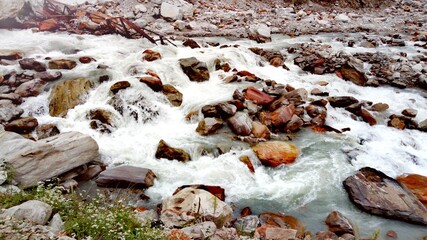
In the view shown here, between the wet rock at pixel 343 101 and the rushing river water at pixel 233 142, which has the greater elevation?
the wet rock at pixel 343 101

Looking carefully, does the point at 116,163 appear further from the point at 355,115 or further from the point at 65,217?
the point at 355,115

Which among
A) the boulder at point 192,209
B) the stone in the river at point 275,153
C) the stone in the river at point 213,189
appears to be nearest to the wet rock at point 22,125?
the stone in the river at point 213,189

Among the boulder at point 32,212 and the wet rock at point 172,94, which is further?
the wet rock at point 172,94

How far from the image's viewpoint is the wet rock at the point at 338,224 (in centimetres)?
549

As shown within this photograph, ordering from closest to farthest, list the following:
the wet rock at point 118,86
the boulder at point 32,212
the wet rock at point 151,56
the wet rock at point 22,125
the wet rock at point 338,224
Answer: the boulder at point 32,212 < the wet rock at point 338,224 < the wet rock at point 22,125 < the wet rock at point 118,86 < the wet rock at point 151,56

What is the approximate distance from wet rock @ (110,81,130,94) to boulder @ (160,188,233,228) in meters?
4.41

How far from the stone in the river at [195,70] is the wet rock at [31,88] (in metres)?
4.01

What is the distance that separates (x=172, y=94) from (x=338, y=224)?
18.5 feet

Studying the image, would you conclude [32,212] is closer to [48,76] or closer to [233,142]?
[233,142]

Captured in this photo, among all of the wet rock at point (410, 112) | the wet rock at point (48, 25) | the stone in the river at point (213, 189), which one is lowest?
the wet rock at point (48, 25)

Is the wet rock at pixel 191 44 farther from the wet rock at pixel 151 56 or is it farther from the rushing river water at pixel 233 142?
the wet rock at pixel 151 56

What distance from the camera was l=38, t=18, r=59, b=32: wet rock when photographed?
1355 cm

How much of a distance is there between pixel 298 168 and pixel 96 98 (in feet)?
17.8

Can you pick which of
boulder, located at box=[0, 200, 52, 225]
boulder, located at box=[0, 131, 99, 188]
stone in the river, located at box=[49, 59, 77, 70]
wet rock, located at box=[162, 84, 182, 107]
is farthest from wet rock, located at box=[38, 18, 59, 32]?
boulder, located at box=[0, 200, 52, 225]
